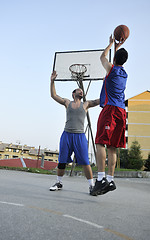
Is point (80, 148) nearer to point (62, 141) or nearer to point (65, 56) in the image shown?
point (62, 141)

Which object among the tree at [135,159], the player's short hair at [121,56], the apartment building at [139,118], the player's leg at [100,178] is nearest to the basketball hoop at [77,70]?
the player's short hair at [121,56]

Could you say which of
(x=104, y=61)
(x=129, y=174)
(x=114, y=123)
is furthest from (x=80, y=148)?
(x=129, y=174)

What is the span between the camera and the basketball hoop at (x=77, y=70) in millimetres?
8414

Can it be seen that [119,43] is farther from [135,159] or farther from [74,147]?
[135,159]

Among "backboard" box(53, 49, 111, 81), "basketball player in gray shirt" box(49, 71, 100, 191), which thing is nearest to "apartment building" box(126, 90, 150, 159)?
"backboard" box(53, 49, 111, 81)

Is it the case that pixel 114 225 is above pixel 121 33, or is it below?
below

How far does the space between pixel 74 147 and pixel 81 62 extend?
17.9 feet

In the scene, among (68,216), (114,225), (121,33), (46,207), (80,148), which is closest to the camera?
(114,225)

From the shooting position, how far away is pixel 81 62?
8617mm

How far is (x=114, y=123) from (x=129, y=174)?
1043 cm

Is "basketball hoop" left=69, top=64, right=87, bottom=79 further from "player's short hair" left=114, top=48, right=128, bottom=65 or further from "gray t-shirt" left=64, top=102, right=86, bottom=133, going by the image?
"player's short hair" left=114, top=48, right=128, bottom=65

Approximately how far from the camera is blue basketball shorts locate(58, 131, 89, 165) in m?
3.82

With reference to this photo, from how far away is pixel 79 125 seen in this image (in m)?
3.96

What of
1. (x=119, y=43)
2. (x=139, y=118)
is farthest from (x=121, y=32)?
(x=139, y=118)
